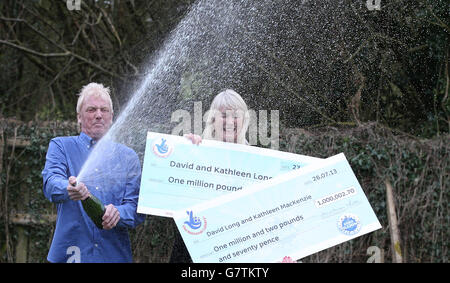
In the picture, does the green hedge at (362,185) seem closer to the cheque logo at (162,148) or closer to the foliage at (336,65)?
the foliage at (336,65)

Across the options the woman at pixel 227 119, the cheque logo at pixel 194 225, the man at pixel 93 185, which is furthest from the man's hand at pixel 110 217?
the woman at pixel 227 119

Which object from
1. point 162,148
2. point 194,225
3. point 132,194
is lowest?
point 194,225

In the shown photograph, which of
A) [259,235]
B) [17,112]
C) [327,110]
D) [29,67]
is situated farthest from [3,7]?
[259,235]

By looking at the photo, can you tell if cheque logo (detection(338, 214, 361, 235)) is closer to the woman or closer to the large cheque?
the large cheque

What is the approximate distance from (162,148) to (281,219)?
0.85 meters

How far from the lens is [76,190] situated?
3.00 meters

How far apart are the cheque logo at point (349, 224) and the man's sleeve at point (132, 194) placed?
1.21m

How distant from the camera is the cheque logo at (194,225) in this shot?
326 cm

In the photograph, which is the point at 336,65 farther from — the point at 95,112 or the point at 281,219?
the point at 95,112

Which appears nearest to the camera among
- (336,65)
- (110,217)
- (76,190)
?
(76,190)

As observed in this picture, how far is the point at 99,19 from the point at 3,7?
169cm

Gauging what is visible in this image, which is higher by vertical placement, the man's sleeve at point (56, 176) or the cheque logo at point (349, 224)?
the man's sleeve at point (56, 176)

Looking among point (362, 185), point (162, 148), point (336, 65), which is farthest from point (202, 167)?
point (336, 65)

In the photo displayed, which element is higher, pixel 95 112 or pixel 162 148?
pixel 95 112
